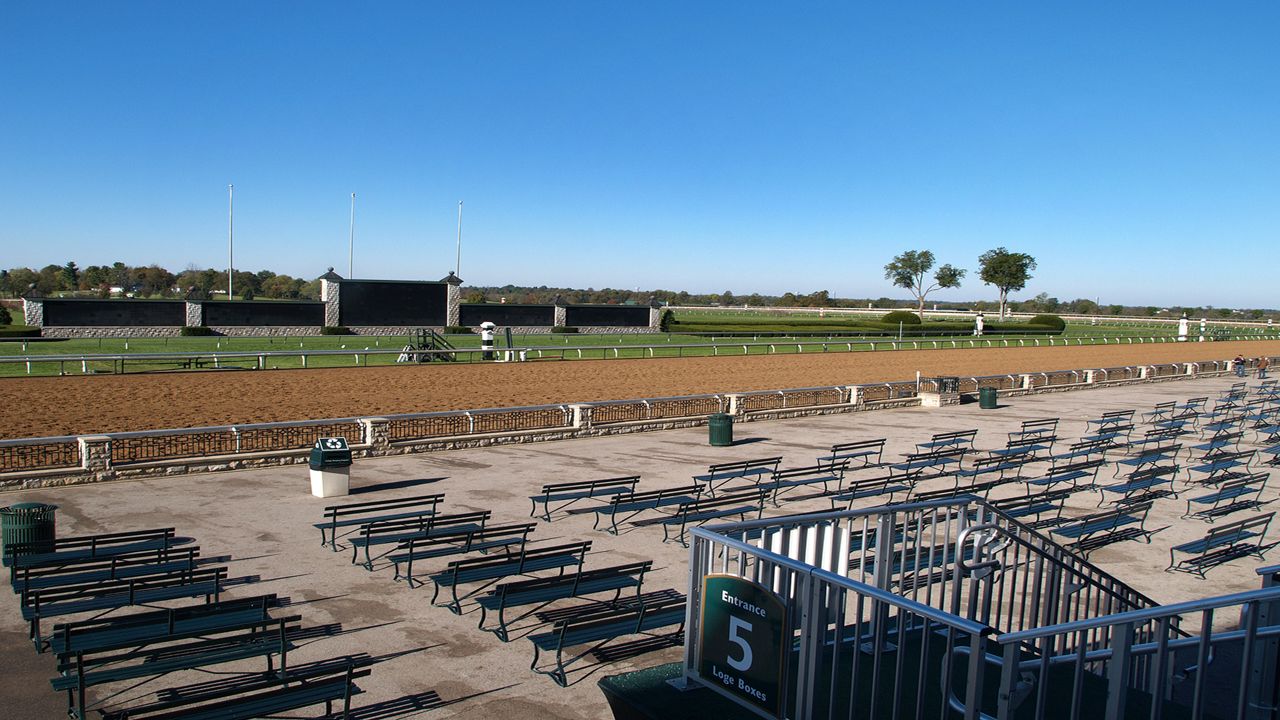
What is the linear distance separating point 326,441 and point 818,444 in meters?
11.5

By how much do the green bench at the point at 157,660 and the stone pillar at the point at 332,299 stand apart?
46.4 m

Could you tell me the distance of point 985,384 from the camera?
35.2 metres

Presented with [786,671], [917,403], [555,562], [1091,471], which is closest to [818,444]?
[1091,471]

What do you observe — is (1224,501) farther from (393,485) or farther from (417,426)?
(417,426)

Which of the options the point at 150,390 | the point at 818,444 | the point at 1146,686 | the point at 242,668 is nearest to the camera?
the point at 1146,686

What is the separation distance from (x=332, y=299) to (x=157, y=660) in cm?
4770

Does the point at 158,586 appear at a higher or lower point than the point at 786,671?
lower

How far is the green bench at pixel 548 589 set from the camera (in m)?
9.02

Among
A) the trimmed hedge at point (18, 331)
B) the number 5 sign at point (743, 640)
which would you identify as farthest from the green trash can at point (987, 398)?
the trimmed hedge at point (18, 331)

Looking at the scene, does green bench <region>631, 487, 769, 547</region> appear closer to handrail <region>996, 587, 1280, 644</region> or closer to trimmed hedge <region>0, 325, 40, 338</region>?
handrail <region>996, 587, 1280, 644</region>

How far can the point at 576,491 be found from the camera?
15.8m

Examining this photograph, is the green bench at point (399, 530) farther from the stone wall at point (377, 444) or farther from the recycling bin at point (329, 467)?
the stone wall at point (377, 444)

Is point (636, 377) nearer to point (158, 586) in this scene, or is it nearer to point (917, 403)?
point (917, 403)

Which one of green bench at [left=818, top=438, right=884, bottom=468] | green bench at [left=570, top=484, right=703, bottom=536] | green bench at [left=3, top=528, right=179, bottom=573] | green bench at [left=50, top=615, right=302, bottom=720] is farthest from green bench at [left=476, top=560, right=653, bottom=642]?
green bench at [left=818, top=438, right=884, bottom=468]
